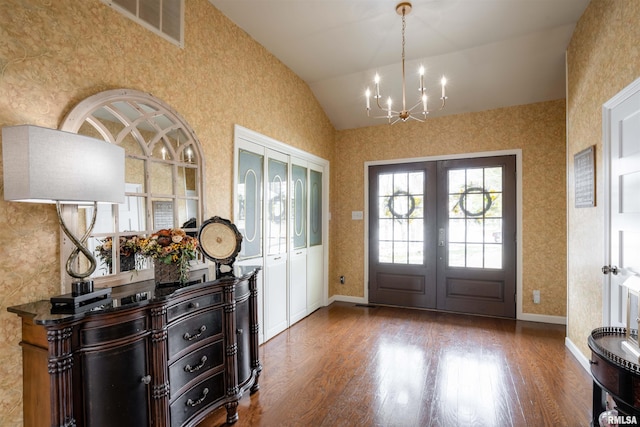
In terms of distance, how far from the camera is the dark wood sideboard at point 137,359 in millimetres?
1343

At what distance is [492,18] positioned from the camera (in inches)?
117

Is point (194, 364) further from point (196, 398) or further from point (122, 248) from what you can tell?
point (122, 248)

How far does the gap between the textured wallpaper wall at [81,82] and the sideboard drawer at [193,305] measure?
0.63 meters

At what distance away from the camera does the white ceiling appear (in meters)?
2.84

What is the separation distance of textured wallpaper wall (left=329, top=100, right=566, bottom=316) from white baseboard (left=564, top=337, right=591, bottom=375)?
0.84 metres

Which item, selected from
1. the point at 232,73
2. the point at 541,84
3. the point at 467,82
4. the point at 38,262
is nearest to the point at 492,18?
the point at 467,82

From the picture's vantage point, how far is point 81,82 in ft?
5.94

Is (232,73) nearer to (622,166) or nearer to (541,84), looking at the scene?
(622,166)

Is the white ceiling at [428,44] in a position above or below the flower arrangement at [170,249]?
above

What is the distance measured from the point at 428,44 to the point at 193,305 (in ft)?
11.0


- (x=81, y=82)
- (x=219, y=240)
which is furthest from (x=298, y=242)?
(x=81, y=82)

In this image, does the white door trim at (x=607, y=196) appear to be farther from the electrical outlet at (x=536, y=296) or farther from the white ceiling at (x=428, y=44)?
the electrical outlet at (x=536, y=296)

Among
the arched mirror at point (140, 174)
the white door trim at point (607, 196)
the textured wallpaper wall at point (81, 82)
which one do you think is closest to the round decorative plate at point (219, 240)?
the arched mirror at point (140, 174)
